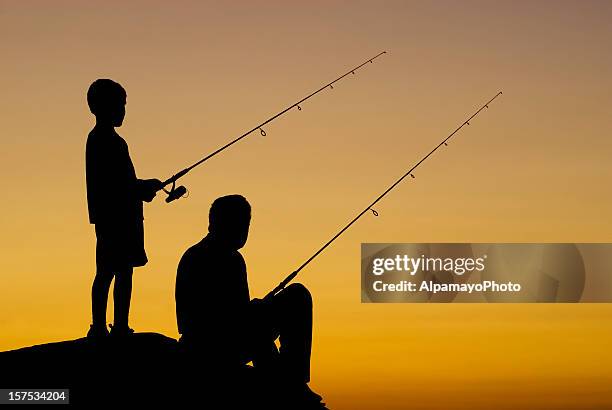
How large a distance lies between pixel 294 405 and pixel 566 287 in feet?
50.4

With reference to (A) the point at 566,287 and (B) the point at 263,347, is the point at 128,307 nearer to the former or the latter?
(B) the point at 263,347

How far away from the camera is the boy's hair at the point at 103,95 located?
32.1 ft

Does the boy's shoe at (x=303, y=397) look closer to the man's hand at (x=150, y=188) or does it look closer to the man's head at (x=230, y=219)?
the man's head at (x=230, y=219)

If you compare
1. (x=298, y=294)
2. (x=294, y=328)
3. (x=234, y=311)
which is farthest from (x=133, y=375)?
A: (x=298, y=294)

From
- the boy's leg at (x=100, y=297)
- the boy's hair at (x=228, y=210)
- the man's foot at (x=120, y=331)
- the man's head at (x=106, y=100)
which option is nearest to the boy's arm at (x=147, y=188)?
the man's head at (x=106, y=100)

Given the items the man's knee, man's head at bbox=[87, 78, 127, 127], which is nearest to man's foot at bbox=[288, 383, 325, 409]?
the man's knee

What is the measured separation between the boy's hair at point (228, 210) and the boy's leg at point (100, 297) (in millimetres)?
1875

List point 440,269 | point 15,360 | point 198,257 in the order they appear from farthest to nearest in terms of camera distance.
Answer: point 440,269, point 15,360, point 198,257

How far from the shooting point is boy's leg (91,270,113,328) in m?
9.88

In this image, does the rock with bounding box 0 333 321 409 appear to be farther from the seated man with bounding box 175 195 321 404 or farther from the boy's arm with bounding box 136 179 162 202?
the boy's arm with bounding box 136 179 162 202

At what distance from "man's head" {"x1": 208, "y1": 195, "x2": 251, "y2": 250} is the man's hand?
1.80 meters

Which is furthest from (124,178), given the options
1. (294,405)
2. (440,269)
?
(440,269)

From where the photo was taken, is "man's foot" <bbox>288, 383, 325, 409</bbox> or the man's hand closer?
"man's foot" <bbox>288, 383, 325, 409</bbox>

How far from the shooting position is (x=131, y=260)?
1007 centimetres
